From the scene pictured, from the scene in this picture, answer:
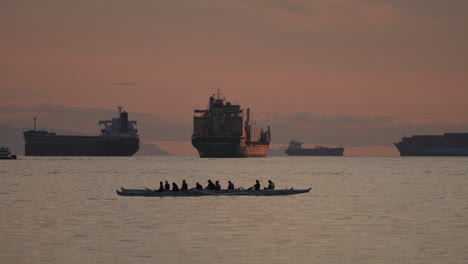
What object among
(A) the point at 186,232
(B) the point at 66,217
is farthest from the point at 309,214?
(B) the point at 66,217

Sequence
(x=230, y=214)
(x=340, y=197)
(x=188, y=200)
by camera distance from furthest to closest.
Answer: (x=340, y=197), (x=188, y=200), (x=230, y=214)

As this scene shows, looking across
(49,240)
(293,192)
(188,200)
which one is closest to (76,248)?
(49,240)

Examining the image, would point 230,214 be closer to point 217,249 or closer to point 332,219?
point 332,219

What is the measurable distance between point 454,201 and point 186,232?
29158mm

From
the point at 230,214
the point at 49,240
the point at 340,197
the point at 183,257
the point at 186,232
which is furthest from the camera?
the point at 340,197

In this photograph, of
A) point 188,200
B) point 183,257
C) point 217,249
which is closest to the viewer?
point 183,257

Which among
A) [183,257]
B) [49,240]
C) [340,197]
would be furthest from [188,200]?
[183,257]

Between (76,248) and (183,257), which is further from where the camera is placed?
(76,248)

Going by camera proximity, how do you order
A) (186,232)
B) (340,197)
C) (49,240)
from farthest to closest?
1. (340,197)
2. (186,232)
3. (49,240)

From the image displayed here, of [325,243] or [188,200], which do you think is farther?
[188,200]

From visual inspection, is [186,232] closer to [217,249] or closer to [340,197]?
[217,249]

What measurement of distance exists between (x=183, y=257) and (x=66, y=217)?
17021mm

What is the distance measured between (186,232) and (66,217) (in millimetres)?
10240

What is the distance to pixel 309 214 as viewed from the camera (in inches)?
1783
